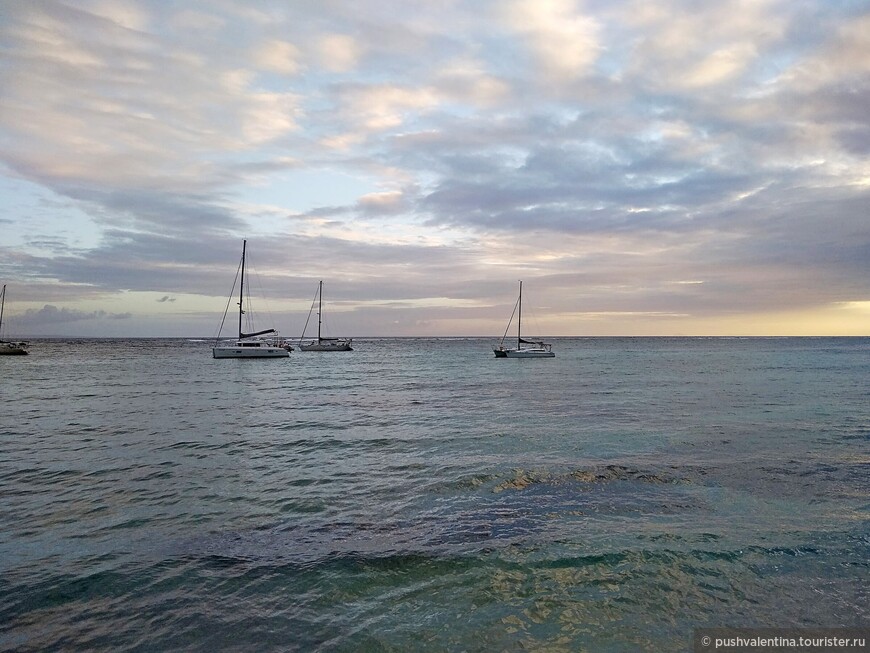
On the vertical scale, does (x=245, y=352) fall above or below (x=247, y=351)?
below

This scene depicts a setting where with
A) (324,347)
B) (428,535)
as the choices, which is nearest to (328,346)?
(324,347)

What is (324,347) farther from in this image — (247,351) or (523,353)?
(523,353)

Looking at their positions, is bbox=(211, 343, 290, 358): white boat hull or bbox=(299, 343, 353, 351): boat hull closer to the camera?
bbox=(211, 343, 290, 358): white boat hull

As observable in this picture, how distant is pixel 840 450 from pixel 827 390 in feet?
80.3

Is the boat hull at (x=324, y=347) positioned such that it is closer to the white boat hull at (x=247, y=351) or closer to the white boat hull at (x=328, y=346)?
the white boat hull at (x=328, y=346)

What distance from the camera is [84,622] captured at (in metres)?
6.76

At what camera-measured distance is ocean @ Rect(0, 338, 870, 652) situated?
22.0ft

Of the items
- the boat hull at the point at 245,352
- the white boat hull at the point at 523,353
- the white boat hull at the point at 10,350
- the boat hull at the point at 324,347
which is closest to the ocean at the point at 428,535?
the boat hull at the point at 245,352

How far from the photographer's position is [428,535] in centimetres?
957

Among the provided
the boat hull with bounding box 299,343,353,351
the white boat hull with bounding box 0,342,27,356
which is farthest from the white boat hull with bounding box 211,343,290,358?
the white boat hull with bounding box 0,342,27,356

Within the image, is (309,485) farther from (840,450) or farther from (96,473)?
(840,450)

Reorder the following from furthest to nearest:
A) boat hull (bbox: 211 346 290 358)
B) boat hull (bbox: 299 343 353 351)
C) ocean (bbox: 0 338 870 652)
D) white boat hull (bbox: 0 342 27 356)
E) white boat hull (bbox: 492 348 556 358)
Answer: boat hull (bbox: 299 343 353 351) < white boat hull (bbox: 492 348 556 358) < white boat hull (bbox: 0 342 27 356) < boat hull (bbox: 211 346 290 358) < ocean (bbox: 0 338 870 652)

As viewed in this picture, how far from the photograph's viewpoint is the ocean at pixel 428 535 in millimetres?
6699

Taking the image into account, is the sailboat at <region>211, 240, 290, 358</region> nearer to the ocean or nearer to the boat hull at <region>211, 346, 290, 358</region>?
the boat hull at <region>211, 346, 290, 358</region>
